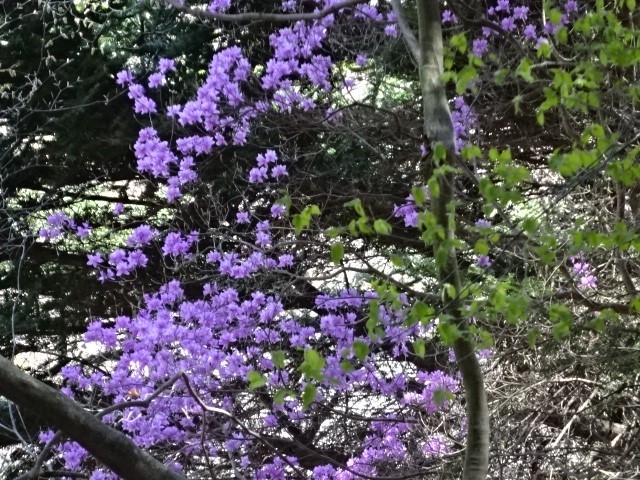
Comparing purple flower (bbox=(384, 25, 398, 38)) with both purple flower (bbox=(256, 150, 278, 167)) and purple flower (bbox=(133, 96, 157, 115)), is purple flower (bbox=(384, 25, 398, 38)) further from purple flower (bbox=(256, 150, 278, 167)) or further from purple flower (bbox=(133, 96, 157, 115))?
purple flower (bbox=(133, 96, 157, 115))

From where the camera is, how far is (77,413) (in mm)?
1887

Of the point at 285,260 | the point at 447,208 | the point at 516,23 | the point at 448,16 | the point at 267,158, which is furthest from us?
the point at 516,23

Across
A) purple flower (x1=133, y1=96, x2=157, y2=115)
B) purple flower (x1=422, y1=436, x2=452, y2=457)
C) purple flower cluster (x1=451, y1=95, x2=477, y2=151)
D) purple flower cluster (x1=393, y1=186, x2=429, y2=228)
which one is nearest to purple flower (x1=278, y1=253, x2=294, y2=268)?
purple flower cluster (x1=393, y1=186, x2=429, y2=228)

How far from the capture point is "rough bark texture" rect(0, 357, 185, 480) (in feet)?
A: 5.98

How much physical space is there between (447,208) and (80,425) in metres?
1.10

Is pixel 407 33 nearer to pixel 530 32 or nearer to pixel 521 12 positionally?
pixel 530 32

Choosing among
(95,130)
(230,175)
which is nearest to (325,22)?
(230,175)

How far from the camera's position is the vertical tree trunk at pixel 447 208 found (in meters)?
2.45

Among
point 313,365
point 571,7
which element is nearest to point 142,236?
point 571,7

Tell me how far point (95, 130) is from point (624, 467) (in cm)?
399

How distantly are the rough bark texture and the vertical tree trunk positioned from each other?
3.05 ft

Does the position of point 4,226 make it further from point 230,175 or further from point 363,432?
point 363,432

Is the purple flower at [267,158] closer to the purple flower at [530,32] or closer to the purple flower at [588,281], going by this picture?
the purple flower at [530,32]

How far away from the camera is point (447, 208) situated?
235 cm
